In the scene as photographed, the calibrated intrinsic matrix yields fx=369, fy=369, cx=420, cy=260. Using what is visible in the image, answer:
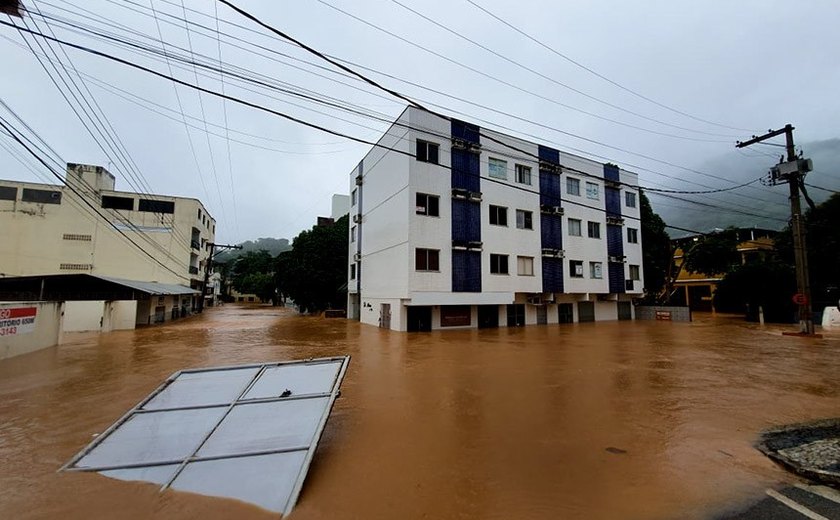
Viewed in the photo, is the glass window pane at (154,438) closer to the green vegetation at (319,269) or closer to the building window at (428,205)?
the building window at (428,205)

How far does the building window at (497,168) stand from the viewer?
22.9 m

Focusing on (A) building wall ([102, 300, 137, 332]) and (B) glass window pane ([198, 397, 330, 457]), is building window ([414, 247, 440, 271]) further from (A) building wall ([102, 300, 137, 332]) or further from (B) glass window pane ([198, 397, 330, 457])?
(A) building wall ([102, 300, 137, 332])

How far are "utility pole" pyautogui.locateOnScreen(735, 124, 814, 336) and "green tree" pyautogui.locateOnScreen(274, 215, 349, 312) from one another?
29585 millimetres

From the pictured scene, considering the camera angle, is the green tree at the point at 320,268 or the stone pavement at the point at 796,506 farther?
the green tree at the point at 320,268

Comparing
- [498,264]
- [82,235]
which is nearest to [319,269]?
[498,264]

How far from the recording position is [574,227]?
87.4 ft

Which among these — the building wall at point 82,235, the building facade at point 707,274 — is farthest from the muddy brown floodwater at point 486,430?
the building facade at point 707,274

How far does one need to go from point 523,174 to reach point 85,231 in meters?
35.1

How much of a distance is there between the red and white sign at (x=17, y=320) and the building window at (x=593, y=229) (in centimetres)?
2995

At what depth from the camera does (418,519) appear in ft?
11.6

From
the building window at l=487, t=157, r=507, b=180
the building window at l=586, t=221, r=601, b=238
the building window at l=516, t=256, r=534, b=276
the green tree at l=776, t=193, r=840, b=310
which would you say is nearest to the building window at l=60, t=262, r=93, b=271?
the building window at l=487, t=157, r=507, b=180

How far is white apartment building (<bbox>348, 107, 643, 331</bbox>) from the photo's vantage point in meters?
20.3

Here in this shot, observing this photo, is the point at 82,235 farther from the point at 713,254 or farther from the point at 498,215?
the point at 713,254

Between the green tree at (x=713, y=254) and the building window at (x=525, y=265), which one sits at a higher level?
the green tree at (x=713, y=254)
